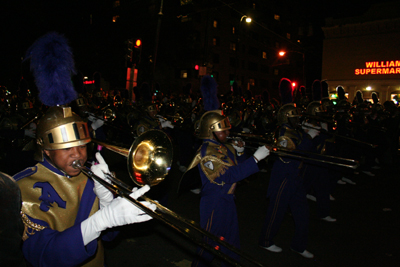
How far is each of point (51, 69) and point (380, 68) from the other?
2837 centimetres

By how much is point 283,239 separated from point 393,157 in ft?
28.2

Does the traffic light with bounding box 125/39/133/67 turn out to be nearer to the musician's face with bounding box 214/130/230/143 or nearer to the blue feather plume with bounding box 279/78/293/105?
the blue feather plume with bounding box 279/78/293/105

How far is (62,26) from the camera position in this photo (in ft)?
56.9

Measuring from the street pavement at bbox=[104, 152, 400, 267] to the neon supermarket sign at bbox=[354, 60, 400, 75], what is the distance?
70.0 ft

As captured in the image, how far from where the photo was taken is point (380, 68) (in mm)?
24562

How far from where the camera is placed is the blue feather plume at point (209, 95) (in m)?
5.02

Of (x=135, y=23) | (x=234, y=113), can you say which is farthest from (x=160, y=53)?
(x=234, y=113)

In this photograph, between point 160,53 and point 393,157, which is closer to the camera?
point 393,157

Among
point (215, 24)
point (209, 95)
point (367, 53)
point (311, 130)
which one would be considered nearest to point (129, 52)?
point (209, 95)

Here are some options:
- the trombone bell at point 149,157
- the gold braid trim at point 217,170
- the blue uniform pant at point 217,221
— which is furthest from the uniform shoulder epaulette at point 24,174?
the blue uniform pant at point 217,221

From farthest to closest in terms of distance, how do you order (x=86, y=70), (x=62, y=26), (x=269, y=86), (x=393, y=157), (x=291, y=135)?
(x=269, y=86) < (x=86, y=70) < (x=62, y=26) < (x=393, y=157) < (x=291, y=135)

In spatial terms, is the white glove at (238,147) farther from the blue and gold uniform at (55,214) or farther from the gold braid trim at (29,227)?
the gold braid trim at (29,227)

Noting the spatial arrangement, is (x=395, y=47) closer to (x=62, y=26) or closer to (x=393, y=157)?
(x=393, y=157)

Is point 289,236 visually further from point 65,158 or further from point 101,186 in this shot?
point 65,158
